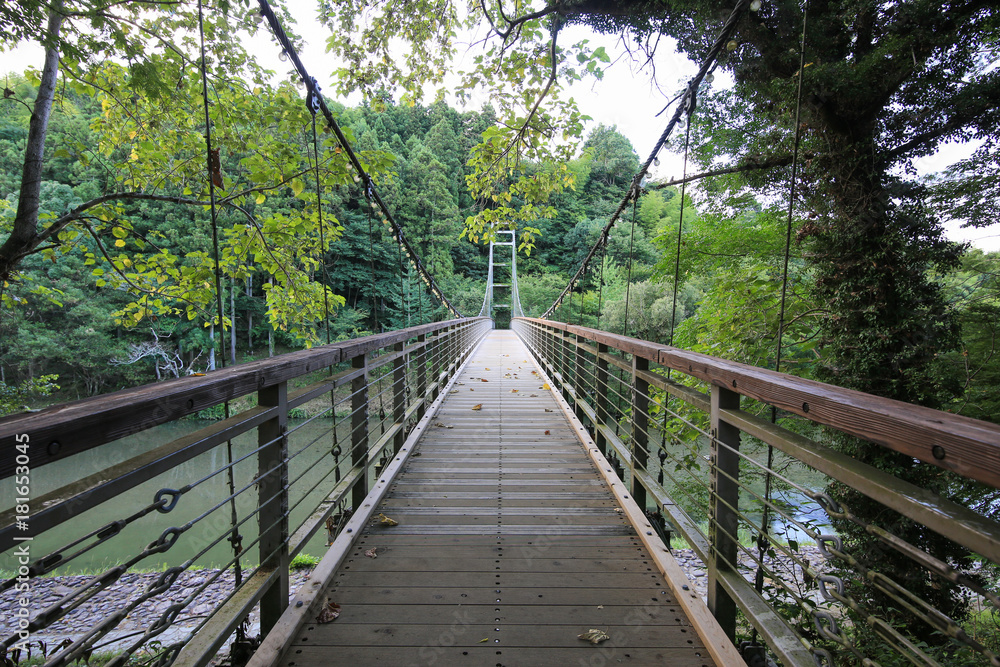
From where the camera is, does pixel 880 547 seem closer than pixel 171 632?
Yes

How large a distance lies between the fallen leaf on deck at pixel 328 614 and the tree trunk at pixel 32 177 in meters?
2.56

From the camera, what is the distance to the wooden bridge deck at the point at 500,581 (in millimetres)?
1265

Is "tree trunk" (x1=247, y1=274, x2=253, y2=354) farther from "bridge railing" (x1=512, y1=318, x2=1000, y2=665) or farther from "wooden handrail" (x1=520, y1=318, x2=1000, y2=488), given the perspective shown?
"wooden handrail" (x1=520, y1=318, x2=1000, y2=488)

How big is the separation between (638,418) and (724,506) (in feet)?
2.42

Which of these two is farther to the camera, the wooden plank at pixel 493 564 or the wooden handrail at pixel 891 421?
the wooden plank at pixel 493 564

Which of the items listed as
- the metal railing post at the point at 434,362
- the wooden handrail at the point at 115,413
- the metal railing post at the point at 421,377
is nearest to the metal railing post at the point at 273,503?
the wooden handrail at the point at 115,413

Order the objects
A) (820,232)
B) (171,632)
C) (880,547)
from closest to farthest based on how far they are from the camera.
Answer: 1. (880,547)
2. (820,232)
3. (171,632)

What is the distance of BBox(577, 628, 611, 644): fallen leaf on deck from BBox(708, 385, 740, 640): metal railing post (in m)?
0.34

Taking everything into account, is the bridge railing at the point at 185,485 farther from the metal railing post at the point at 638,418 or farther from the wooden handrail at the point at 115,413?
the metal railing post at the point at 638,418

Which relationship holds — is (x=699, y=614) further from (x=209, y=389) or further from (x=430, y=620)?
(x=209, y=389)

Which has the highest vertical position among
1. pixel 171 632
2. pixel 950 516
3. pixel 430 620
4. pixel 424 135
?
pixel 424 135

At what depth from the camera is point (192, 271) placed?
12.0 ft

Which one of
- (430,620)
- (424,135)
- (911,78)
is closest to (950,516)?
(430,620)

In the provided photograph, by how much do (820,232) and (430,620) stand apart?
138 inches
